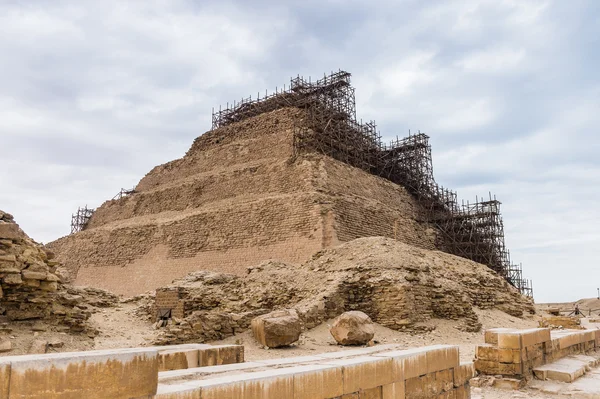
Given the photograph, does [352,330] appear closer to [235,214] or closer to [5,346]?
[5,346]

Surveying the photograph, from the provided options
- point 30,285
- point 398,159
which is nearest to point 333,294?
point 30,285

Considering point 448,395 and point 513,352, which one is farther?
point 513,352

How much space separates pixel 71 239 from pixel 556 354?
2953 centimetres

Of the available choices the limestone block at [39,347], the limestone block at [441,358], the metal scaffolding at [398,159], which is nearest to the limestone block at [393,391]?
the limestone block at [441,358]

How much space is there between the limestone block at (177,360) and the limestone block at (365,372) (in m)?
1.97

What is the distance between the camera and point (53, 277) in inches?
370

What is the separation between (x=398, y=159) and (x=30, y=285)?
2801 cm

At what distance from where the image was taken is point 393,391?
4.68 metres

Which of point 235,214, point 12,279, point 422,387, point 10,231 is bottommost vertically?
point 422,387

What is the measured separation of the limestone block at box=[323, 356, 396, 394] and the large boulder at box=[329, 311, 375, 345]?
6060mm

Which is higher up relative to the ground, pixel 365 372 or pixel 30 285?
pixel 30 285

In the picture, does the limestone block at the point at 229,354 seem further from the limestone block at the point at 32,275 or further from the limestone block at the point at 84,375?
the limestone block at the point at 32,275

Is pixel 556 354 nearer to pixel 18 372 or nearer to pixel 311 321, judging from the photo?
pixel 311 321

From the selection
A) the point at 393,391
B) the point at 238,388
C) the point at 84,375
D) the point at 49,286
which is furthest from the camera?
the point at 49,286
